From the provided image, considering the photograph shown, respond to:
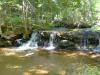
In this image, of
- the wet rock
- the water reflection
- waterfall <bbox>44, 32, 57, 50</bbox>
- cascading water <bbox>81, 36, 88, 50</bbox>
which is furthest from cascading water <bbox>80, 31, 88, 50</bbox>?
the water reflection

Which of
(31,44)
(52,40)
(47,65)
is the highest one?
(52,40)

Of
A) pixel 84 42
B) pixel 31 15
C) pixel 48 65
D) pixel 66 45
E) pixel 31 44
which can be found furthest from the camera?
pixel 31 15

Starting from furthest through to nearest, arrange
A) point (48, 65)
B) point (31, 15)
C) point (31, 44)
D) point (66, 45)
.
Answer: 1. point (31, 15)
2. point (31, 44)
3. point (66, 45)
4. point (48, 65)

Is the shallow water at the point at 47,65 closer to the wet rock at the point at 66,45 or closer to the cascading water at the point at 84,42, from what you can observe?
the wet rock at the point at 66,45

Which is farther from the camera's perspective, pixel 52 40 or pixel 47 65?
pixel 52 40

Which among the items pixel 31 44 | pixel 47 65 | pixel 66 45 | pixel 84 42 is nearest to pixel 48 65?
pixel 47 65

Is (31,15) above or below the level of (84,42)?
above

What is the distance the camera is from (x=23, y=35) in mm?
16203

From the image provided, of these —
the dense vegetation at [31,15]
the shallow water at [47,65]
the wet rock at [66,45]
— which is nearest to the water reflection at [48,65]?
the shallow water at [47,65]

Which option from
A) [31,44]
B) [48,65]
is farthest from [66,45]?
[48,65]

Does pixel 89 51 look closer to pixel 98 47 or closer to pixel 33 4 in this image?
pixel 98 47

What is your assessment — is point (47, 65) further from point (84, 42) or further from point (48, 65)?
point (84, 42)

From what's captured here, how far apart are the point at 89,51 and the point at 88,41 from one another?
1721mm

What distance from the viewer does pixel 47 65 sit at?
1082 centimetres
